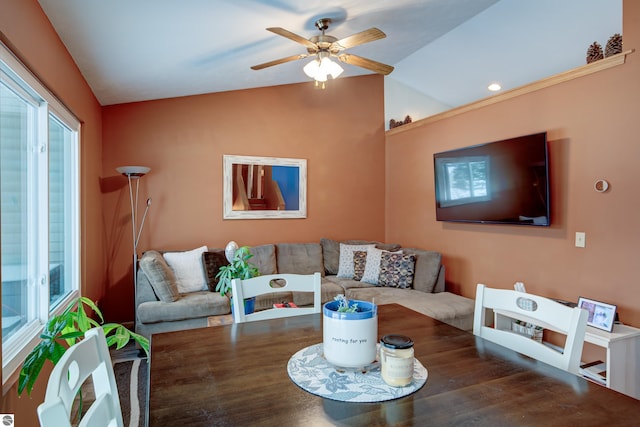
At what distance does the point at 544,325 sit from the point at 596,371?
157cm

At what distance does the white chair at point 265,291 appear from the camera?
1.77 m

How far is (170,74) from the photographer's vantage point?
3.37 metres

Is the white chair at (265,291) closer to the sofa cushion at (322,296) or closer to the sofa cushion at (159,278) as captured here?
the sofa cushion at (159,278)

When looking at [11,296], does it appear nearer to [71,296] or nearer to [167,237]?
[71,296]

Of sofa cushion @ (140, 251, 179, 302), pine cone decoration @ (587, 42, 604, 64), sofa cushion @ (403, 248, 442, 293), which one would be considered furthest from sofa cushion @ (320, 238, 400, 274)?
pine cone decoration @ (587, 42, 604, 64)

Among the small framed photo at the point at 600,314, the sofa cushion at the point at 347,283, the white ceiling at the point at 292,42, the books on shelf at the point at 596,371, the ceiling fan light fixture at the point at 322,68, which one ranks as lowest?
the books on shelf at the point at 596,371

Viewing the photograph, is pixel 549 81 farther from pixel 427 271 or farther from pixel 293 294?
pixel 293 294

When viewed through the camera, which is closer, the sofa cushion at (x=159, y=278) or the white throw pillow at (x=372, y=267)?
the sofa cushion at (x=159, y=278)

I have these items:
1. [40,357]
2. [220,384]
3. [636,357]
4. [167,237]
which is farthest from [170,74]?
[636,357]

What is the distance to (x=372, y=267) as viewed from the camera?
166 inches

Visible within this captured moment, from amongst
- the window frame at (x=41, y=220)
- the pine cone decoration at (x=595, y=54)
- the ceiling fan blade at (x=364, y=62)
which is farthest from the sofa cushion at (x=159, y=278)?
the pine cone decoration at (x=595, y=54)

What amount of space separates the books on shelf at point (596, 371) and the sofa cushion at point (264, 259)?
114 inches

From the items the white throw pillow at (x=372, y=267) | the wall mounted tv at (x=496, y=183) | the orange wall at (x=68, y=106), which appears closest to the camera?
the orange wall at (x=68, y=106)

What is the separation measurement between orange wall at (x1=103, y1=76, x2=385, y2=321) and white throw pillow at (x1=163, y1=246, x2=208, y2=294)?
0.40 metres
